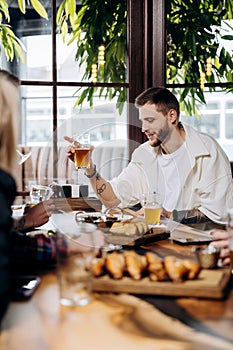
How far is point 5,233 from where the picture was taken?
126 cm

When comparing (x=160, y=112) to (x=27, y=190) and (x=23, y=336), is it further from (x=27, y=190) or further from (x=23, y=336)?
(x=23, y=336)

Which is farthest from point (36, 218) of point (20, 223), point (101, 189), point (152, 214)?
point (101, 189)

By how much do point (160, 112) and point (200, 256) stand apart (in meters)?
1.93

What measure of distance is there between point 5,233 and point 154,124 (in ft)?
7.19

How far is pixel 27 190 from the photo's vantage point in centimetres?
395

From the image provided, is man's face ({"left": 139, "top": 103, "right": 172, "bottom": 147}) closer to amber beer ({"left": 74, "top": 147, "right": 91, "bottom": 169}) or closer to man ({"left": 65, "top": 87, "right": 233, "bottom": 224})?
man ({"left": 65, "top": 87, "right": 233, "bottom": 224})

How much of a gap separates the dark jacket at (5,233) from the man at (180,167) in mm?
1965

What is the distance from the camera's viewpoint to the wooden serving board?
1422mm

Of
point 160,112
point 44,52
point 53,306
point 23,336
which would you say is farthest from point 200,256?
point 44,52

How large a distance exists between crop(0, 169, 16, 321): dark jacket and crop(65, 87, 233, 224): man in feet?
6.45

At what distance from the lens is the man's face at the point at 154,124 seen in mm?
3352

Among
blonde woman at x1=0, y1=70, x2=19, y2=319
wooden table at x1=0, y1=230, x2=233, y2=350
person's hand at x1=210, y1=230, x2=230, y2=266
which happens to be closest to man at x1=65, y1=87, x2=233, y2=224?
person's hand at x1=210, y1=230, x2=230, y2=266

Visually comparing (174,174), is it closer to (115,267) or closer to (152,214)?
(152,214)

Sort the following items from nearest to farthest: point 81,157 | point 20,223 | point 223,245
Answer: point 223,245 → point 20,223 → point 81,157
